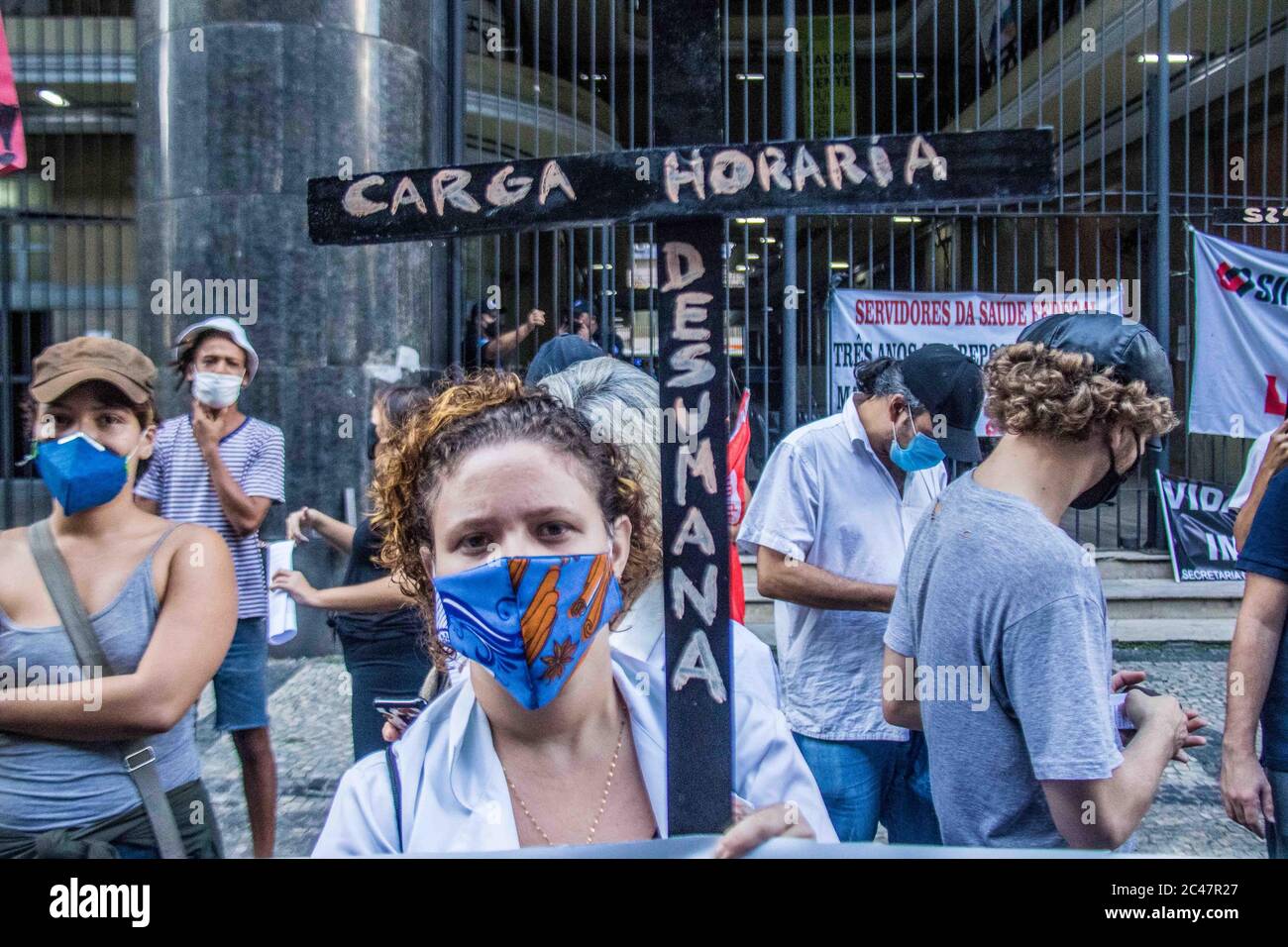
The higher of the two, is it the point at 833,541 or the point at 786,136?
the point at 786,136

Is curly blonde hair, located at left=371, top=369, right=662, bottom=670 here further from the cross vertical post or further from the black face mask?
the black face mask

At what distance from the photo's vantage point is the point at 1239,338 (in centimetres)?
759

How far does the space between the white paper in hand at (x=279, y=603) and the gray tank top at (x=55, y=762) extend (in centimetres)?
155

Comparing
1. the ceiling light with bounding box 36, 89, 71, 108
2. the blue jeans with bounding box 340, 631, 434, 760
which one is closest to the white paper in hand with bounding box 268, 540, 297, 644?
the blue jeans with bounding box 340, 631, 434, 760

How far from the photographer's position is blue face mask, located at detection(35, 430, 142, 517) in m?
2.29

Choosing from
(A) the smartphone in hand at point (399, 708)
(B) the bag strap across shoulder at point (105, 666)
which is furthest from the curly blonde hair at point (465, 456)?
(A) the smartphone in hand at point (399, 708)

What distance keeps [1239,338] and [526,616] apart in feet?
24.8

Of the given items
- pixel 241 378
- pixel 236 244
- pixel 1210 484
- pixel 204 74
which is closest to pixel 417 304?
pixel 236 244

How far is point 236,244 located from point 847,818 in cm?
537

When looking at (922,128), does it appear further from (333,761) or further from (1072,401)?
(1072,401)

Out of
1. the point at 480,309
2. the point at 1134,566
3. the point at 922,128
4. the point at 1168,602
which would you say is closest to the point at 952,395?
the point at 480,309

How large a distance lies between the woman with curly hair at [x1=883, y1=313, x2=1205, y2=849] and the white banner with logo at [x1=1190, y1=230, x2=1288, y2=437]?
20.5ft

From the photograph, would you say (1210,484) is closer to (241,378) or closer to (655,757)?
(241,378)
